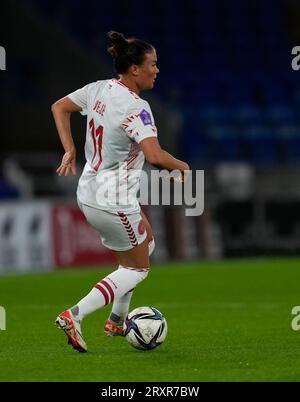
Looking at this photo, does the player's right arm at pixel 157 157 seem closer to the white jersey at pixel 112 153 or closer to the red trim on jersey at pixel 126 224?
the white jersey at pixel 112 153

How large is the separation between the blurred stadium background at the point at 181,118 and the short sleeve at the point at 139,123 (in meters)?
10.5

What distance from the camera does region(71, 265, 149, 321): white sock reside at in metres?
7.58

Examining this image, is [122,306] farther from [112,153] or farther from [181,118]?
[181,118]

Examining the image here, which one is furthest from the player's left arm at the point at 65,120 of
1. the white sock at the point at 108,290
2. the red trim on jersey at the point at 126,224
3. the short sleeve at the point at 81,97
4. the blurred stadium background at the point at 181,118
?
the blurred stadium background at the point at 181,118

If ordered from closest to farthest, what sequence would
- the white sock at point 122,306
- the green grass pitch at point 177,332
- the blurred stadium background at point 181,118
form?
the green grass pitch at point 177,332 < the white sock at point 122,306 < the blurred stadium background at point 181,118

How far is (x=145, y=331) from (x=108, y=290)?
1.21ft

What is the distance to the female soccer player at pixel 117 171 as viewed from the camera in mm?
7531

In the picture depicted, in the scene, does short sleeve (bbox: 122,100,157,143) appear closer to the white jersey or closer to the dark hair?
the white jersey

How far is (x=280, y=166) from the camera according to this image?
71.9 ft

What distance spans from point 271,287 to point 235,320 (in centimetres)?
396

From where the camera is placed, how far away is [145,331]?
304 inches

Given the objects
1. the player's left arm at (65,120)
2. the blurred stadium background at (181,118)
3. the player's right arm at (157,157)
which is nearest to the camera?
the player's right arm at (157,157)
